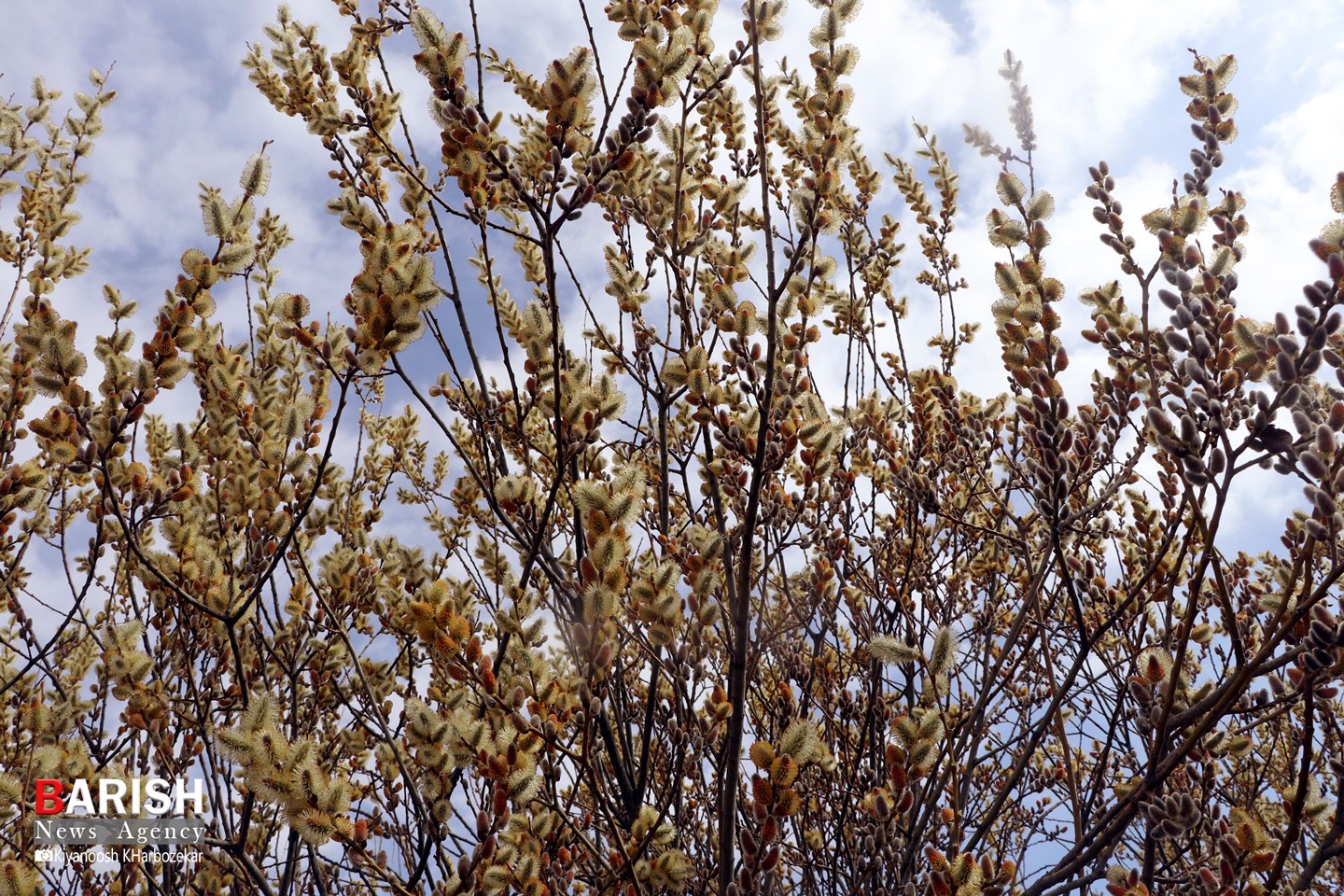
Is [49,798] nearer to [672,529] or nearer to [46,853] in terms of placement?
[46,853]

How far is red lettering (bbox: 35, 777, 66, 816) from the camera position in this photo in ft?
6.64

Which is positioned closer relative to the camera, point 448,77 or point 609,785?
point 448,77

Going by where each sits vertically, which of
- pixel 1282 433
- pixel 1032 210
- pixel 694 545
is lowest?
pixel 1282 433

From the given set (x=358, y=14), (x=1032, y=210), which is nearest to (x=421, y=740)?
(x=1032, y=210)

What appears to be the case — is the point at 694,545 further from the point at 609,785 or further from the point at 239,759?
the point at 239,759

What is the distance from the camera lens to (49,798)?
208cm

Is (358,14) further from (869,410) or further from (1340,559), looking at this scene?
(1340,559)

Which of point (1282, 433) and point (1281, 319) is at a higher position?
point (1281, 319)

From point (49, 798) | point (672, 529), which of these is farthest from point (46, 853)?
point (672, 529)

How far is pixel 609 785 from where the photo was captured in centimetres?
215

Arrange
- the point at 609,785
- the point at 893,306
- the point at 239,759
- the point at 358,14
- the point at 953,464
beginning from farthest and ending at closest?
the point at 893,306, the point at 358,14, the point at 953,464, the point at 609,785, the point at 239,759

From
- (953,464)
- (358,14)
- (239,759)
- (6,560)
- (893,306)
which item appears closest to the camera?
(239,759)

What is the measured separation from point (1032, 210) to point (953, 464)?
1.06 m

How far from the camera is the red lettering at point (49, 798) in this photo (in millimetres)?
2023
